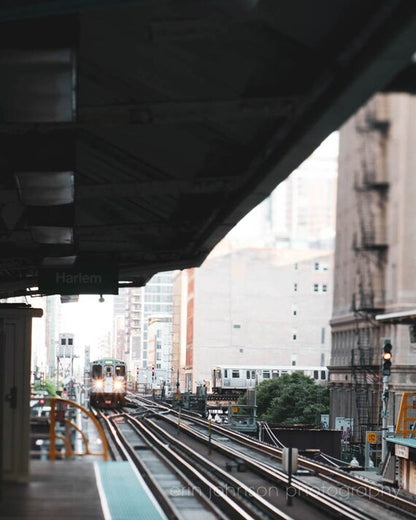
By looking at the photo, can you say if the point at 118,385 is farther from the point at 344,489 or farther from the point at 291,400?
the point at 344,489

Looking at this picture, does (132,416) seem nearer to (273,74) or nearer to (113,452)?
(113,452)

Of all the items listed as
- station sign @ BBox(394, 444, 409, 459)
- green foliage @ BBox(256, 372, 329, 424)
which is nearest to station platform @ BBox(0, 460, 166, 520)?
station sign @ BBox(394, 444, 409, 459)

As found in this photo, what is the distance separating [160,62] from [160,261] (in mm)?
13809

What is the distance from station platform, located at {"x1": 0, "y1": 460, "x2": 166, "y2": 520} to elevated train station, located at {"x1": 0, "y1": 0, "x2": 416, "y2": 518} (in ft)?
0.16

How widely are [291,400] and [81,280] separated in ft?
180

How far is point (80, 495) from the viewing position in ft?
36.9

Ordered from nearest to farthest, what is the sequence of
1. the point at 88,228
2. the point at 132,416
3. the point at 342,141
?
the point at 88,228 < the point at 132,416 < the point at 342,141

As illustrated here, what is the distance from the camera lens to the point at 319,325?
457 feet

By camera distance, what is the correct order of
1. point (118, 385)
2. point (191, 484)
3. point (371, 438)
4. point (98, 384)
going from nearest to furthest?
point (191, 484), point (371, 438), point (98, 384), point (118, 385)

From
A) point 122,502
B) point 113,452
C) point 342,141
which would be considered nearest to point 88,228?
point 122,502

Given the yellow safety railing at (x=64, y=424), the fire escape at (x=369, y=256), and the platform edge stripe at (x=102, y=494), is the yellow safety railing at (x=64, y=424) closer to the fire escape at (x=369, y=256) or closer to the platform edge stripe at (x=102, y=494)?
the platform edge stripe at (x=102, y=494)

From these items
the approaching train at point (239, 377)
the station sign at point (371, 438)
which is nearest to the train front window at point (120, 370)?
the station sign at point (371, 438)

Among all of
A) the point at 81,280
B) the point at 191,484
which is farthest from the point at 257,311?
the point at 81,280

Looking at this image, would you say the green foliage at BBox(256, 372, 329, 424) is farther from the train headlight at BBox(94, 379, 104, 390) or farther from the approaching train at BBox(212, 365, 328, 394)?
the train headlight at BBox(94, 379, 104, 390)
